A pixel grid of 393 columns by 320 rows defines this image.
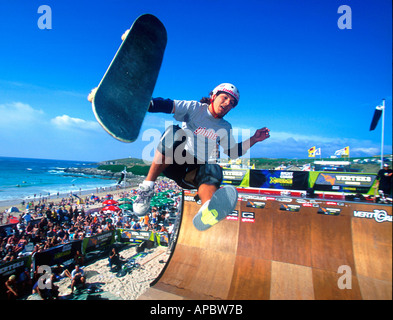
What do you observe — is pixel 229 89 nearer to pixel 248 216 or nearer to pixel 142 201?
pixel 142 201

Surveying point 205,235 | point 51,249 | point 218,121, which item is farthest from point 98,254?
point 218,121

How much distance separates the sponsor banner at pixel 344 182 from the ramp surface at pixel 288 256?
3.20 metres

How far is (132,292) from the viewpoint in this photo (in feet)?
33.3

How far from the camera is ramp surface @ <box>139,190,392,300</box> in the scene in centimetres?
801

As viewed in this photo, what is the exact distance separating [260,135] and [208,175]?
1175mm

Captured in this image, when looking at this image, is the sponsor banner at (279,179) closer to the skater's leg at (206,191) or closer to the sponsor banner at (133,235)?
the sponsor banner at (133,235)

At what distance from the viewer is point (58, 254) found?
39.0ft

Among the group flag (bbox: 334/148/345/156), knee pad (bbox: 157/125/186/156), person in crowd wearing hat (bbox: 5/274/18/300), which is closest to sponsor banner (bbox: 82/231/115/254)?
person in crowd wearing hat (bbox: 5/274/18/300)

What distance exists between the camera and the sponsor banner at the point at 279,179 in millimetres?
12938

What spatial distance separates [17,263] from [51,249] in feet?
4.79

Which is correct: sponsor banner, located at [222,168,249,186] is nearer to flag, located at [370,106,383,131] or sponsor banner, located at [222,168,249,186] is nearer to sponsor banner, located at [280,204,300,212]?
sponsor banner, located at [280,204,300,212]

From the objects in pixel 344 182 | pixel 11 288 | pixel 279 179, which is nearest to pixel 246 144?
pixel 279 179

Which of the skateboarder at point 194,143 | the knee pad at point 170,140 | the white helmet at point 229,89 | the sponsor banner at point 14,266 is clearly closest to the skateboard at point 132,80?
the skateboarder at point 194,143
